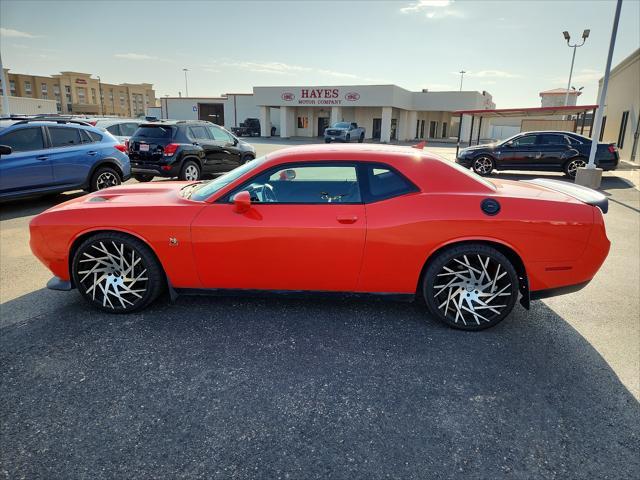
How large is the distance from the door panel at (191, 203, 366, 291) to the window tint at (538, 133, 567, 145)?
1331 centimetres

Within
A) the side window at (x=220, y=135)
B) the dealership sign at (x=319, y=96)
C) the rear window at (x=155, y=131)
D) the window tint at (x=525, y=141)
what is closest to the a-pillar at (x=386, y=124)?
the dealership sign at (x=319, y=96)

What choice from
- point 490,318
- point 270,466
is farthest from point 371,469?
point 490,318

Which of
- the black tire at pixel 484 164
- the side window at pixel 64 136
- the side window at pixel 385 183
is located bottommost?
the black tire at pixel 484 164

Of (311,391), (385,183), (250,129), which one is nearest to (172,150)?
(385,183)

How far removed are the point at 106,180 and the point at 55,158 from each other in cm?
114

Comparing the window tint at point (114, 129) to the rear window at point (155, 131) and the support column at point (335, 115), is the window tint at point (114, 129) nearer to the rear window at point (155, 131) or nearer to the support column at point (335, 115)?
the rear window at point (155, 131)

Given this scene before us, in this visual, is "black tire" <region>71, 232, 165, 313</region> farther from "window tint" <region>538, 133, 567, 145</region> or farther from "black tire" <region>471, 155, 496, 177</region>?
"window tint" <region>538, 133, 567, 145</region>

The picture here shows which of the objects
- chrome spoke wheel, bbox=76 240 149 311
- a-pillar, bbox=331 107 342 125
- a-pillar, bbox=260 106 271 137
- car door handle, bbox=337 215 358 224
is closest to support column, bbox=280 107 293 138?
a-pillar, bbox=260 106 271 137

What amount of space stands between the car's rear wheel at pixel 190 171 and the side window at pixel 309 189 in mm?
7525

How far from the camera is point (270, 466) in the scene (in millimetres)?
→ 2182

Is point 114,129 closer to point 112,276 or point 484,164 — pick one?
point 112,276

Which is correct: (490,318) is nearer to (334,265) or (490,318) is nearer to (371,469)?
(334,265)

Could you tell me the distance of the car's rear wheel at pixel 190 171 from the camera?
422 inches

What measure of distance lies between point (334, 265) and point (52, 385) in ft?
7.07
